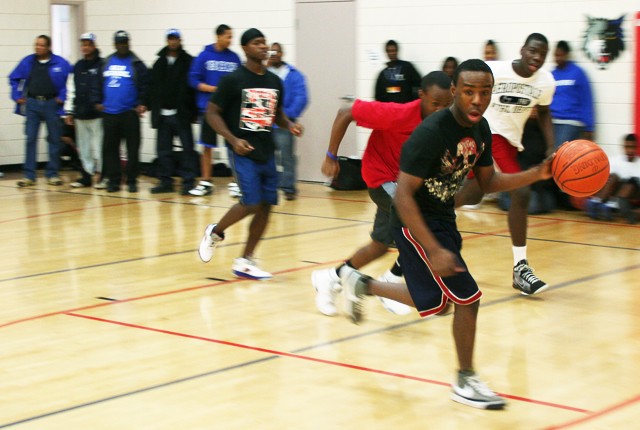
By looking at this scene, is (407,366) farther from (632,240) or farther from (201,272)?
(632,240)

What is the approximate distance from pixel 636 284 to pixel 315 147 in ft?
26.1

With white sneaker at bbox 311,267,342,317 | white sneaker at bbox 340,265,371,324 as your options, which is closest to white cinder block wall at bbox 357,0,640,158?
white sneaker at bbox 311,267,342,317

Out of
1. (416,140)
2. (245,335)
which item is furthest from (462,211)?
(416,140)

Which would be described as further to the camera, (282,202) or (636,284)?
(282,202)

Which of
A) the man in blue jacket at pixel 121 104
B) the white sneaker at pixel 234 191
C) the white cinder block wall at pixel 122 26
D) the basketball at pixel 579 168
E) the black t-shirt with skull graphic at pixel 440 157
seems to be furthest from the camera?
the white cinder block wall at pixel 122 26

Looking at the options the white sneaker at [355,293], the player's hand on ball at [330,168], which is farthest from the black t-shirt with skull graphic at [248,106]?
the white sneaker at [355,293]

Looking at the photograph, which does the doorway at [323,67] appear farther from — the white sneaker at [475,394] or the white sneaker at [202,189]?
the white sneaker at [475,394]

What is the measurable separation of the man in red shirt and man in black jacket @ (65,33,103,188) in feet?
26.4

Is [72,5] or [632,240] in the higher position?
[72,5]

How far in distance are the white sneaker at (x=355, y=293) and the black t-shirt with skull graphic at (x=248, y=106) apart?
2189 mm

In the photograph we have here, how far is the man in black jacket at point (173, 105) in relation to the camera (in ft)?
43.8

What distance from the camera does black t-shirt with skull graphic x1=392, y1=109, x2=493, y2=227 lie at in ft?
15.0

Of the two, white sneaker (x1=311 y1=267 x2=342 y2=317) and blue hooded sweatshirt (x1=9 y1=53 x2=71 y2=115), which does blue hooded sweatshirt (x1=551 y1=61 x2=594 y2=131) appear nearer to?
white sneaker (x1=311 y1=267 x2=342 y2=317)

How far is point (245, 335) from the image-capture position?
603 cm
